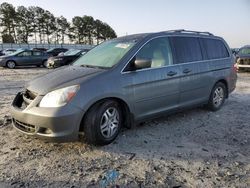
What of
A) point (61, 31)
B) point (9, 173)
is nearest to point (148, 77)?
point (9, 173)

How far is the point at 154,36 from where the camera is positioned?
5.36m

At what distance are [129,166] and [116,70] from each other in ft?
4.95

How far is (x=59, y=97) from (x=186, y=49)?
295 centimetres

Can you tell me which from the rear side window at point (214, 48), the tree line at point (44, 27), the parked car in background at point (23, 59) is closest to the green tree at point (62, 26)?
the tree line at point (44, 27)

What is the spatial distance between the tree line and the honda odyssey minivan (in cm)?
5865

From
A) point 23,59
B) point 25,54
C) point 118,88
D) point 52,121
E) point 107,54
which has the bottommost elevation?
point 52,121

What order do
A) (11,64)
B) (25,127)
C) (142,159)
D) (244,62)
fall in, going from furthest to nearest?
(11,64), (244,62), (25,127), (142,159)

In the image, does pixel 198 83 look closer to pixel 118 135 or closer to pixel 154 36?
pixel 154 36

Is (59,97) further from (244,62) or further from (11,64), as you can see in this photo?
(11,64)

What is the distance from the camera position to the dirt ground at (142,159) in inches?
139

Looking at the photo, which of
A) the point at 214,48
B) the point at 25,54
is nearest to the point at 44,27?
the point at 25,54

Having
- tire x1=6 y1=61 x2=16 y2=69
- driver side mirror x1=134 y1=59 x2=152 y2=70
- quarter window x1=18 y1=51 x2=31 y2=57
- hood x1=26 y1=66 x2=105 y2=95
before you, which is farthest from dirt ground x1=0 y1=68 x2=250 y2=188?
quarter window x1=18 y1=51 x2=31 y2=57

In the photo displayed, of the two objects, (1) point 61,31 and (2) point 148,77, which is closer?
(2) point 148,77

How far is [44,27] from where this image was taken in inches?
2810
